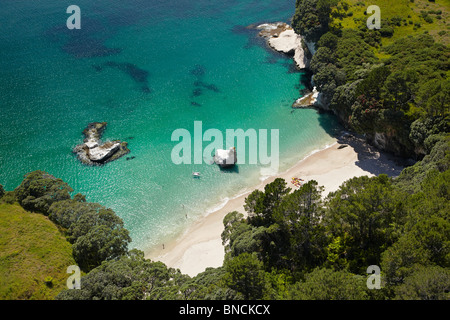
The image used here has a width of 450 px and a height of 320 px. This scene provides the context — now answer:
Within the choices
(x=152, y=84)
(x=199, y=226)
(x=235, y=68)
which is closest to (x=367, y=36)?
(x=235, y=68)

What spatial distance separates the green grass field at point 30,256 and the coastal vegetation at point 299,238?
0.12 m

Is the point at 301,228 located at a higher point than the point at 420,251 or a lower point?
lower

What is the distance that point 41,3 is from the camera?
12731cm

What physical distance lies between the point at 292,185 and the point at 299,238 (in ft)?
76.9

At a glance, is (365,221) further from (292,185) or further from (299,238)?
(292,185)

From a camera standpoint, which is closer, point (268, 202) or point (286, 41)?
point (268, 202)

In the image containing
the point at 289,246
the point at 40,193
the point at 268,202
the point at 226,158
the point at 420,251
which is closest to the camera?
the point at 420,251

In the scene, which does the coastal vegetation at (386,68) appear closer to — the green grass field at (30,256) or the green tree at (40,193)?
the green tree at (40,193)

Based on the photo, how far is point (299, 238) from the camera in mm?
39656

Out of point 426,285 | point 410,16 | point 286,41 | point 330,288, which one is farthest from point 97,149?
point 410,16

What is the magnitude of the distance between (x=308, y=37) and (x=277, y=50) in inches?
607

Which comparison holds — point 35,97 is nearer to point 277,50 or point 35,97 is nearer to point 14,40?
point 14,40

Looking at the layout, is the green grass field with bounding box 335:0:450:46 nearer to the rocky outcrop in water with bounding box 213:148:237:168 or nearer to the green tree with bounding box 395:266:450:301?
the rocky outcrop in water with bounding box 213:148:237:168

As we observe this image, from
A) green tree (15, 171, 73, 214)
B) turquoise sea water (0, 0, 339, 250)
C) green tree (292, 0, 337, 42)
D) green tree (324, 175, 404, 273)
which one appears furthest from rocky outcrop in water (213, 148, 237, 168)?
green tree (292, 0, 337, 42)
